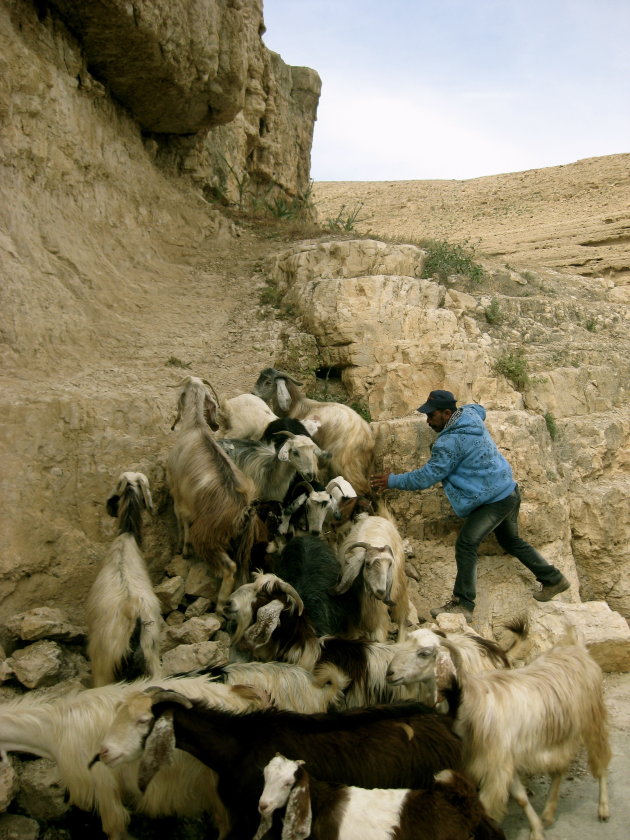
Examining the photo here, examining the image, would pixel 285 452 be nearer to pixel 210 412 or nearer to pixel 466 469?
pixel 210 412

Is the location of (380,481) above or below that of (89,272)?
below

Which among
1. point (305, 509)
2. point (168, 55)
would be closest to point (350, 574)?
point (305, 509)

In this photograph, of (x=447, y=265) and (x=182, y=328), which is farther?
(x=447, y=265)

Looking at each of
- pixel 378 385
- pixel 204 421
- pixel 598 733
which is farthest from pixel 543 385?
pixel 598 733

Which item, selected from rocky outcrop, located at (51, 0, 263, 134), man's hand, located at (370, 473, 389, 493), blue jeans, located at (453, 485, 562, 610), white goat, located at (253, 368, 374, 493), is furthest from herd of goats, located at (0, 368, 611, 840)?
rocky outcrop, located at (51, 0, 263, 134)

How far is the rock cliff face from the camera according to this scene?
577cm

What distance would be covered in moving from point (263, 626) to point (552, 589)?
3.08 metres

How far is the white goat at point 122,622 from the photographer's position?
414 cm

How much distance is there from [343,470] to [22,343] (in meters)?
3.11

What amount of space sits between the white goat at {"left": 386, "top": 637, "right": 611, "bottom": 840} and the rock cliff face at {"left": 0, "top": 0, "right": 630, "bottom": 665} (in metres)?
1.98

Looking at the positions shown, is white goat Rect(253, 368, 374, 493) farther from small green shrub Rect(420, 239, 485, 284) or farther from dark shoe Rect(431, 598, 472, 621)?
small green shrub Rect(420, 239, 485, 284)

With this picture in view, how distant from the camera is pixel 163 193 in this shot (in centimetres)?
923

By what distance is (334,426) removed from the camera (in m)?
6.51

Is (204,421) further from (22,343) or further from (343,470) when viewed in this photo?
(22,343)
